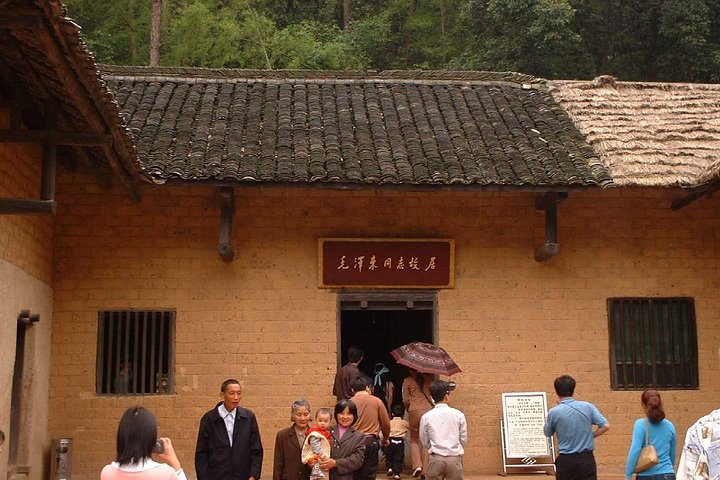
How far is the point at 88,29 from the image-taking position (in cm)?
2255

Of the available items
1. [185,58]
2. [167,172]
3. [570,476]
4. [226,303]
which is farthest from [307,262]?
[185,58]

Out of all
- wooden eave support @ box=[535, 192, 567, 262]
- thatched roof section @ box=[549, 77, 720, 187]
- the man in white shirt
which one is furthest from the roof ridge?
the man in white shirt

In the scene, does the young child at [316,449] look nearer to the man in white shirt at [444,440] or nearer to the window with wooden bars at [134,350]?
the man in white shirt at [444,440]

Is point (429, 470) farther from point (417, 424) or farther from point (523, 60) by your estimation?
point (523, 60)

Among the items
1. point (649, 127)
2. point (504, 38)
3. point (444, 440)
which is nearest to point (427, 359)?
point (444, 440)

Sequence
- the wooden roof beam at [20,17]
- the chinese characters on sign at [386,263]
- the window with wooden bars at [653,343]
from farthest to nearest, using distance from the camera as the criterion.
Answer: the window with wooden bars at [653,343], the chinese characters on sign at [386,263], the wooden roof beam at [20,17]

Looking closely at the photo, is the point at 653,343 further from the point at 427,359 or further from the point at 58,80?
the point at 58,80

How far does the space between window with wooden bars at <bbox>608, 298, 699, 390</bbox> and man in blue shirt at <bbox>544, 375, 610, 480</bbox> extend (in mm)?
4060

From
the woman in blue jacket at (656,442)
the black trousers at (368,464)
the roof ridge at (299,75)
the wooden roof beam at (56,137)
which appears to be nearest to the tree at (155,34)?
the roof ridge at (299,75)

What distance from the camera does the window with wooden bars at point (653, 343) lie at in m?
11.9

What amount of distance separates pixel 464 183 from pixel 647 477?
435 centimetres

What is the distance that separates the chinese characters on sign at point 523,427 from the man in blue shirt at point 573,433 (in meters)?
3.42

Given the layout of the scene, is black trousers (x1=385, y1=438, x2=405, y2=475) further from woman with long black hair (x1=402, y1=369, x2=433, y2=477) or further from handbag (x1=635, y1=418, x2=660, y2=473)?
handbag (x1=635, y1=418, x2=660, y2=473)

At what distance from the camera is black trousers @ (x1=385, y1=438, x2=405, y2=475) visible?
11.1 metres
